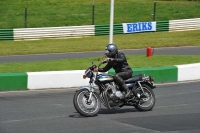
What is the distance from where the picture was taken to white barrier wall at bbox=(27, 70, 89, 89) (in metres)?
15.0

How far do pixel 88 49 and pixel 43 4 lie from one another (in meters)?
16.3

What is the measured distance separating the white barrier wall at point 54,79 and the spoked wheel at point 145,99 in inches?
151

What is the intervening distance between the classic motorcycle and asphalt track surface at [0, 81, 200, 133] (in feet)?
0.63

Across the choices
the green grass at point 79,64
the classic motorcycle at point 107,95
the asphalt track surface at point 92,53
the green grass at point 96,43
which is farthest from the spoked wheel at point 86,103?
the green grass at point 96,43

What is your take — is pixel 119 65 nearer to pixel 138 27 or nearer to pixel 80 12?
pixel 138 27

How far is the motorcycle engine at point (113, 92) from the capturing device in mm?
11508

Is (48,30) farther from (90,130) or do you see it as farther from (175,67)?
(90,130)

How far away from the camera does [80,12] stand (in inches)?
1644

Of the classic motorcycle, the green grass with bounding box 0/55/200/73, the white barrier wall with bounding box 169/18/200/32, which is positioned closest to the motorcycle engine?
the classic motorcycle

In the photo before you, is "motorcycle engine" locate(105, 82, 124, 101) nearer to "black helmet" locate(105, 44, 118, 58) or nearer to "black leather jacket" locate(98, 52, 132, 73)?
"black leather jacket" locate(98, 52, 132, 73)

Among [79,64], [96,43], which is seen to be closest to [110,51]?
[79,64]

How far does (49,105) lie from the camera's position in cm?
1256

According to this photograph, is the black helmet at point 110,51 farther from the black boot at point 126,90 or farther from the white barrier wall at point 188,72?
the white barrier wall at point 188,72

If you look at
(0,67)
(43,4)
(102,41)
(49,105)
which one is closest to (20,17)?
(43,4)
